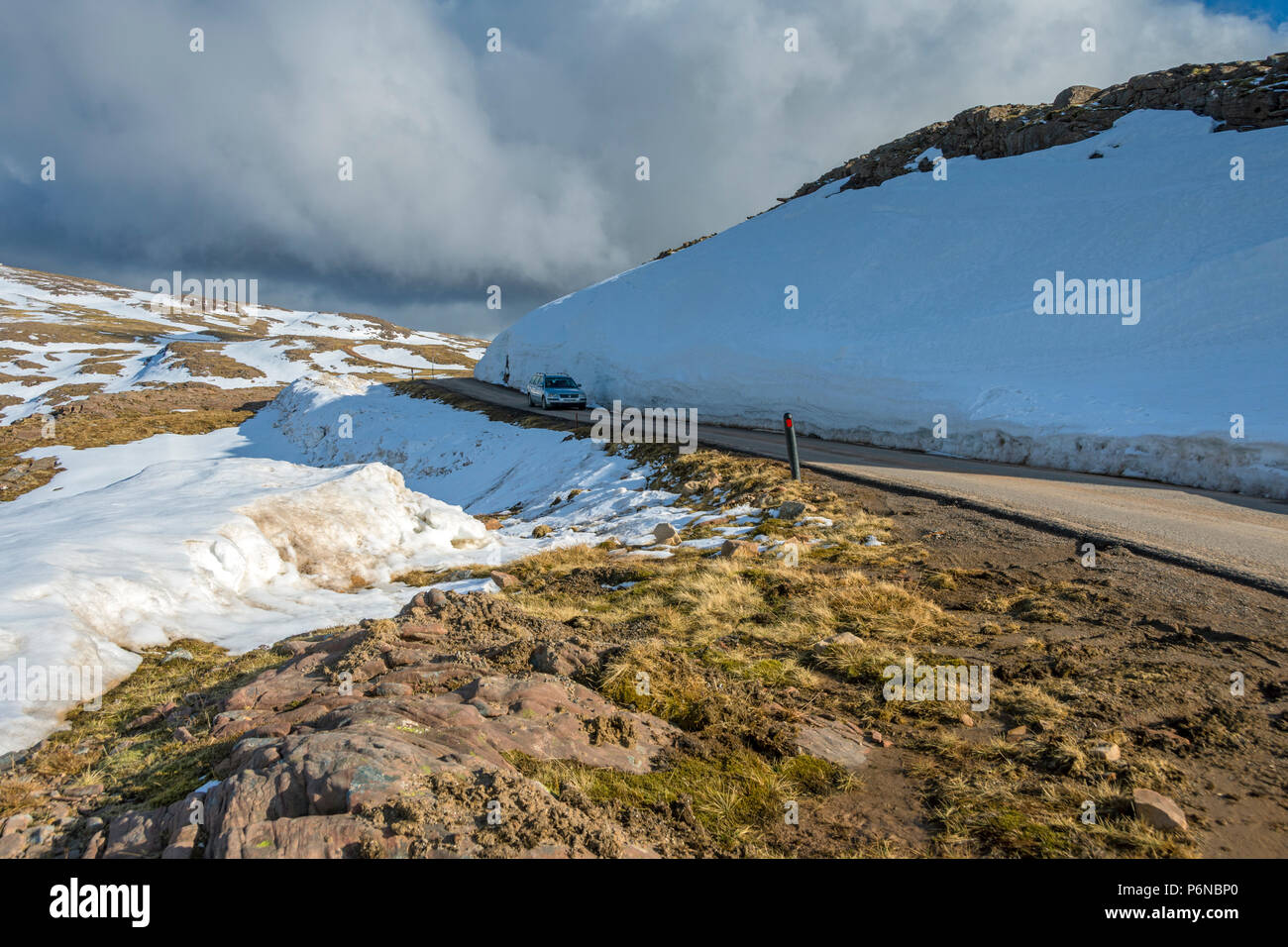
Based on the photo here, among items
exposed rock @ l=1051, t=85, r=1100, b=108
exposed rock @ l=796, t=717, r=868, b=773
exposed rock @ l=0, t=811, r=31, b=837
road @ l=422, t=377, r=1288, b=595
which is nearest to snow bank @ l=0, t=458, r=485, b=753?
exposed rock @ l=0, t=811, r=31, b=837

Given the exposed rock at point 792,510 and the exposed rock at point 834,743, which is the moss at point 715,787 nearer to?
the exposed rock at point 834,743

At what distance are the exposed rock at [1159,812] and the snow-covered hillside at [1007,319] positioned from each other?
12255mm

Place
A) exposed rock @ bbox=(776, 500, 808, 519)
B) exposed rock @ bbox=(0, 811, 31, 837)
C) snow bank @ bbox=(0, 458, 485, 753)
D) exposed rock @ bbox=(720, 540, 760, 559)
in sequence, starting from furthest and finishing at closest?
exposed rock @ bbox=(776, 500, 808, 519), exposed rock @ bbox=(720, 540, 760, 559), snow bank @ bbox=(0, 458, 485, 753), exposed rock @ bbox=(0, 811, 31, 837)

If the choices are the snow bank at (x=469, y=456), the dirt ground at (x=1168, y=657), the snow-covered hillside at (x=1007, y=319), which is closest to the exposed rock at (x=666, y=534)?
the snow bank at (x=469, y=456)

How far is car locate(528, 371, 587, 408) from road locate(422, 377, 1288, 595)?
16386 millimetres

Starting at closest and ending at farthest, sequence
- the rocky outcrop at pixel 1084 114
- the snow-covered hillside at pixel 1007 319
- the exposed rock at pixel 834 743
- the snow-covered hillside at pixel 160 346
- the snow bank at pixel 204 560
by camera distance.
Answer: the exposed rock at pixel 834 743 → the snow bank at pixel 204 560 → the snow-covered hillside at pixel 1007 319 → the rocky outcrop at pixel 1084 114 → the snow-covered hillside at pixel 160 346

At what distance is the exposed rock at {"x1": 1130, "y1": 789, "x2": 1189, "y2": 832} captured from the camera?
10.5 feet

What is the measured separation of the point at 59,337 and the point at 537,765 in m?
131

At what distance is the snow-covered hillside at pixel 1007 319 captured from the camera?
15.8 meters

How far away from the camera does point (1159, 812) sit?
3.22 m

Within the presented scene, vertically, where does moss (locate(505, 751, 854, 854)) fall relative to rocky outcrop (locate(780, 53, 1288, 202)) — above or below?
below

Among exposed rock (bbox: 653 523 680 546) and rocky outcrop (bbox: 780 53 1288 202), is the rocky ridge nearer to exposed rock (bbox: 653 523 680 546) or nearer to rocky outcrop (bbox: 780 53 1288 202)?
rocky outcrop (bbox: 780 53 1288 202)

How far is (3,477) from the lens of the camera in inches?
1116

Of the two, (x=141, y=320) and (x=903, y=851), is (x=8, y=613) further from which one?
(x=141, y=320)
